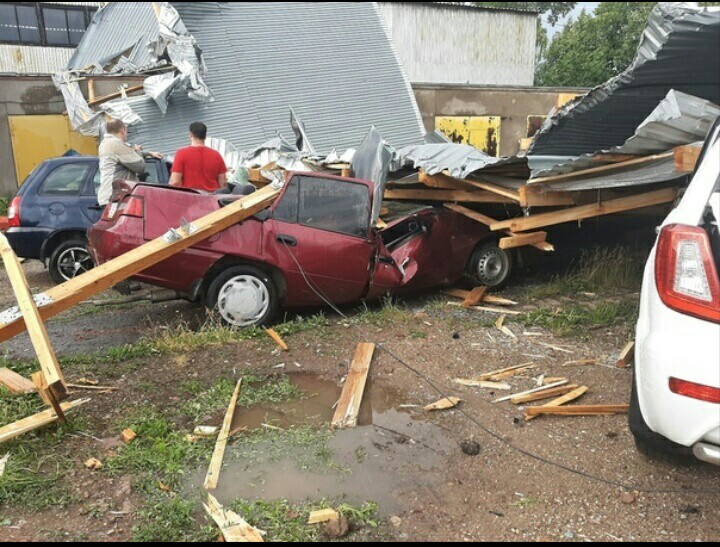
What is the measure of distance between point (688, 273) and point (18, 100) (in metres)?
13.8

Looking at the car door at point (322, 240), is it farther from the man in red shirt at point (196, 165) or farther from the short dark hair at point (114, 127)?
the short dark hair at point (114, 127)

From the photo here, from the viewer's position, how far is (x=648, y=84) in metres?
6.05

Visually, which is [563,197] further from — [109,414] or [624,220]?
[109,414]

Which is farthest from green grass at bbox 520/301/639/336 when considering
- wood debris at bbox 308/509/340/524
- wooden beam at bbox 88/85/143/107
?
wooden beam at bbox 88/85/143/107

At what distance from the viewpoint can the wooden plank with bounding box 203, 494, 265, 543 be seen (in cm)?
291

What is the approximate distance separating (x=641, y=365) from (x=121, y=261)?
12.1ft

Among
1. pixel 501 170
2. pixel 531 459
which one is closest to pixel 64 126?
pixel 501 170

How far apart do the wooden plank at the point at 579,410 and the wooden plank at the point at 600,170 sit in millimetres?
2483

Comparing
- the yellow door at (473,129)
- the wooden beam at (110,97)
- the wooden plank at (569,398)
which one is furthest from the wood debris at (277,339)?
the yellow door at (473,129)

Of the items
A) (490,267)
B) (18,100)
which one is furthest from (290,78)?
(490,267)

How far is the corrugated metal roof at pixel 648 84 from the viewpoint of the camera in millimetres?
5207

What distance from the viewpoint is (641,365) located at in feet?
9.43

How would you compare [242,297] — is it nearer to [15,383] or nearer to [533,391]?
[15,383]

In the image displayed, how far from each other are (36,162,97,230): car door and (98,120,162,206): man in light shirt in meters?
0.44
